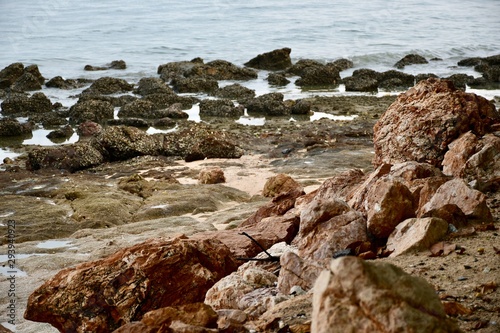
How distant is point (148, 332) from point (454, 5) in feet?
184

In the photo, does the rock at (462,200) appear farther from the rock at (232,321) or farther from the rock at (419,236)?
the rock at (232,321)

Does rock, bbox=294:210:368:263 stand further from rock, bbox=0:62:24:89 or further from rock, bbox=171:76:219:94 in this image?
rock, bbox=0:62:24:89

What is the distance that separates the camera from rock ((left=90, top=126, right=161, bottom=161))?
13.1m

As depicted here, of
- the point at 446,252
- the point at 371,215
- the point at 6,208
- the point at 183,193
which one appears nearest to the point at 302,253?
the point at 371,215

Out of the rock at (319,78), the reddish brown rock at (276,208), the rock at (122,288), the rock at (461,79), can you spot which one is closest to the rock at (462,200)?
the rock at (122,288)

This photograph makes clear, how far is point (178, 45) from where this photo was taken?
35.0 metres

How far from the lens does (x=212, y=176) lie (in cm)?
1052

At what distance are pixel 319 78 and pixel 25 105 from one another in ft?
34.6

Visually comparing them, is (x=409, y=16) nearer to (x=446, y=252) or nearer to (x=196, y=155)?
(x=196, y=155)

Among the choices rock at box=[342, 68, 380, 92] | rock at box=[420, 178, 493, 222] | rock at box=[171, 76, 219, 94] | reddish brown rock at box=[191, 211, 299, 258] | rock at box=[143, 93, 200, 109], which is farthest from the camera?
rock at box=[171, 76, 219, 94]

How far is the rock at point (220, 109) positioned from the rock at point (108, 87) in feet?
15.8

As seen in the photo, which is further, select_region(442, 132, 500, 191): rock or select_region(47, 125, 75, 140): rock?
select_region(47, 125, 75, 140): rock

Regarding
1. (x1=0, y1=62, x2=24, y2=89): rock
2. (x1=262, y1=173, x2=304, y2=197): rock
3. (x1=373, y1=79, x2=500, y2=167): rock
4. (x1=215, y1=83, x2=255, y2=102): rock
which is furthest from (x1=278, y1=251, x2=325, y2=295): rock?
(x1=0, y1=62, x2=24, y2=89): rock

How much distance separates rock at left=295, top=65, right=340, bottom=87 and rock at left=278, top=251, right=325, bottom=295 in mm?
19692
